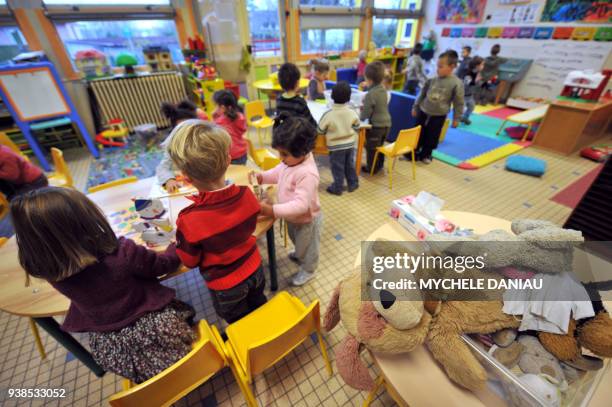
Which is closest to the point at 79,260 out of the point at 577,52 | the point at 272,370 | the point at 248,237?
the point at 248,237

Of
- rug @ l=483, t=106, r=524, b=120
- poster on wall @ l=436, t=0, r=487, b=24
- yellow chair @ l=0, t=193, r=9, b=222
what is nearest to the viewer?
yellow chair @ l=0, t=193, r=9, b=222

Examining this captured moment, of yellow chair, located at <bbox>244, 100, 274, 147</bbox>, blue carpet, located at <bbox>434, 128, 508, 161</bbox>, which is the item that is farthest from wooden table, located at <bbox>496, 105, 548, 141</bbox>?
yellow chair, located at <bbox>244, 100, 274, 147</bbox>

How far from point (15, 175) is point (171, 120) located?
4.04 feet

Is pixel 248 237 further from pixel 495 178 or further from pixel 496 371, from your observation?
pixel 495 178

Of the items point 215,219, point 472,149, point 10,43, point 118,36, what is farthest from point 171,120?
point 472,149

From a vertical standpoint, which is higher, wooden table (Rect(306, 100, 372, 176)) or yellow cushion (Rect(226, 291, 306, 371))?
wooden table (Rect(306, 100, 372, 176))

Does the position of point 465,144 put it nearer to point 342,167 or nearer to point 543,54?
point 342,167

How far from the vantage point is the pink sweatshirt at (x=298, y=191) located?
1354 millimetres

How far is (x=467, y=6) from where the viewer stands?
5875mm

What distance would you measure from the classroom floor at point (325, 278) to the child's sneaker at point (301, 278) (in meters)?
0.04

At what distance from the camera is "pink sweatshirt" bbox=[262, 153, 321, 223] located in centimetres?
135

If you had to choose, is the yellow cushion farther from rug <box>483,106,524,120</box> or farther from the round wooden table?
rug <box>483,106,524,120</box>

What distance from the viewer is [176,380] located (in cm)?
90

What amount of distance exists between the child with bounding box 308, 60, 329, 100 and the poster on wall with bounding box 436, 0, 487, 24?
4.80 meters
